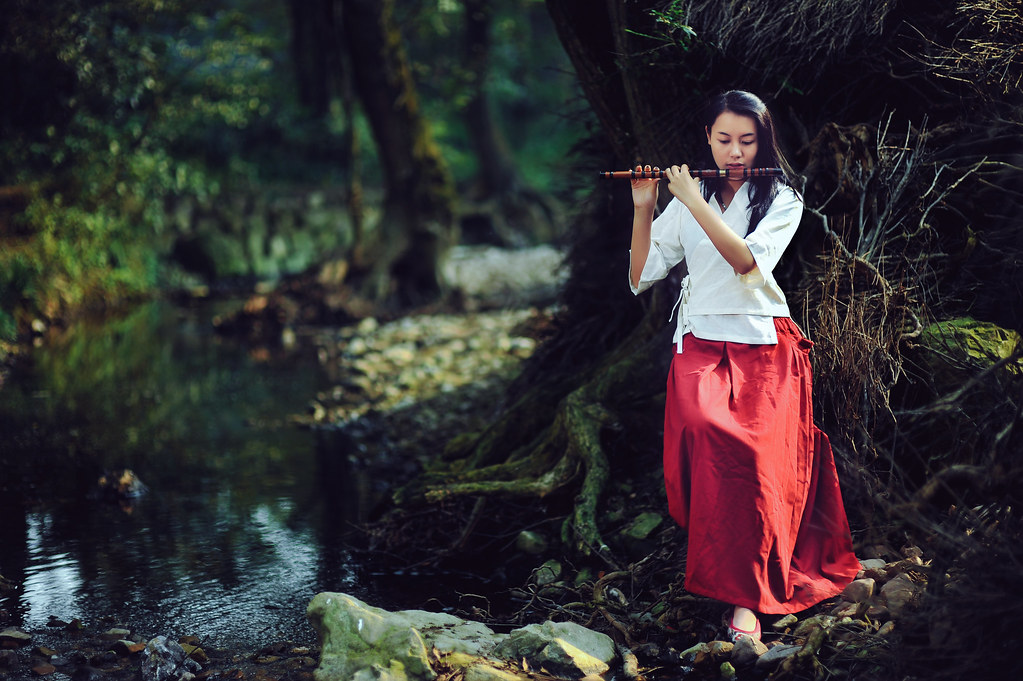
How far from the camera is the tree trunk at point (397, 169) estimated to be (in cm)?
1143

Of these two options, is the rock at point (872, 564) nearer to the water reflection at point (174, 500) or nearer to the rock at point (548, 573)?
the rock at point (548, 573)

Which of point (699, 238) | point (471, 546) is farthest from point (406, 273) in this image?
point (699, 238)

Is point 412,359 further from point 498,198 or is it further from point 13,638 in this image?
point 498,198

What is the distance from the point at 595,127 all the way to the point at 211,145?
1273 centimetres

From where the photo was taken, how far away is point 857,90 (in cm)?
447

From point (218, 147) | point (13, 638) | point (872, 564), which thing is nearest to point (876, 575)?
point (872, 564)

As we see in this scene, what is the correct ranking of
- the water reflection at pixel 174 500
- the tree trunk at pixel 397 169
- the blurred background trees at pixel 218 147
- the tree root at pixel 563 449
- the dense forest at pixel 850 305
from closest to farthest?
1. the dense forest at pixel 850 305
2. the water reflection at pixel 174 500
3. the tree root at pixel 563 449
4. the blurred background trees at pixel 218 147
5. the tree trunk at pixel 397 169

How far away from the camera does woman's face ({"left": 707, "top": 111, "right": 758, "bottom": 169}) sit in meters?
3.26

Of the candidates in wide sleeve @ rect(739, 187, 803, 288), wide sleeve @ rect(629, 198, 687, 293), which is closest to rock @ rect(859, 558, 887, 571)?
wide sleeve @ rect(739, 187, 803, 288)

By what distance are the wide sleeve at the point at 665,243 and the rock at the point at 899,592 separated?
136 centimetres

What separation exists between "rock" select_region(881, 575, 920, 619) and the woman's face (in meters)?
1.55

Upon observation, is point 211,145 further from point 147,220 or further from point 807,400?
point 807,400

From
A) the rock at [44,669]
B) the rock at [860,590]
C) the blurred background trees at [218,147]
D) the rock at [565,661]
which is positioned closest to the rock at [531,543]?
the rock at [565,661]

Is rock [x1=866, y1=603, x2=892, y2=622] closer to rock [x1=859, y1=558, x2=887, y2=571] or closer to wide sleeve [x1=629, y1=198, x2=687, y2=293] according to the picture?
rock [x1=859, y1=558, x2=887, y2=571]
